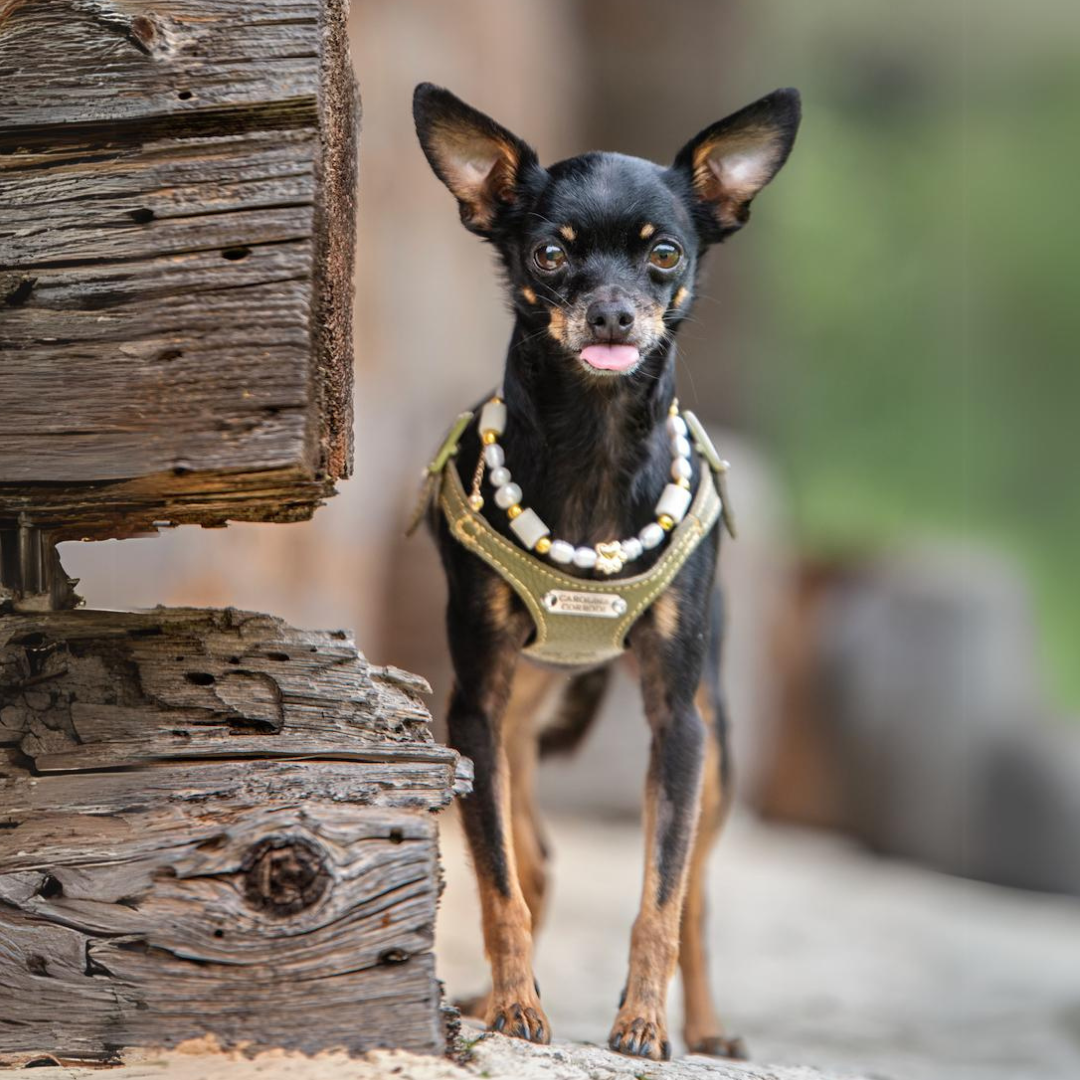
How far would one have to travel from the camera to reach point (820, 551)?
1159 centimetres

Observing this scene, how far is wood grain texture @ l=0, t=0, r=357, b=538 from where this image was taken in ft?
9.19

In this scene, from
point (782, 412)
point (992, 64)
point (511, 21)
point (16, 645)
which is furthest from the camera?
point (992, 64)

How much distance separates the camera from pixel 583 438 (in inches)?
137

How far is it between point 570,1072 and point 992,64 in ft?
61.9

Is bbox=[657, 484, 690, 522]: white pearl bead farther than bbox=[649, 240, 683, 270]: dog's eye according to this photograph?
Yes

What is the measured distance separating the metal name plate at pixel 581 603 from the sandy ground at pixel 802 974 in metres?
0.96

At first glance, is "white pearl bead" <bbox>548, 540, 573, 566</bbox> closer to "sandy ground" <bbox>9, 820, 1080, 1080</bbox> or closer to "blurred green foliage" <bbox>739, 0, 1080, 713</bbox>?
"sandy ground" <bbox>9, 820, 1080, 1080</bbox>

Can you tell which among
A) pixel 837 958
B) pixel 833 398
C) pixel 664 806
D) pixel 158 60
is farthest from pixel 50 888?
pixel 833 398

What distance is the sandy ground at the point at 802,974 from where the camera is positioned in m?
2.91

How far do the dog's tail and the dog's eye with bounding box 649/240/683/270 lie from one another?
57.5 inches

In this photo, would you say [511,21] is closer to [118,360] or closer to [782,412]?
[782,412]

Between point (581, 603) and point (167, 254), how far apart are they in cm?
121

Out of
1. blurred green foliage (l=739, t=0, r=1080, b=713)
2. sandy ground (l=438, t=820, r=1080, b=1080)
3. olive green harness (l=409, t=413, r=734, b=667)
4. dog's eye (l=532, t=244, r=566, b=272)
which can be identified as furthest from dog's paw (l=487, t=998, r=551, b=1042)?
blurred green foliage (l=739, t=0, r=1080, b=713)

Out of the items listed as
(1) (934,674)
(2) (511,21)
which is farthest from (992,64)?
(1) (934,674)
